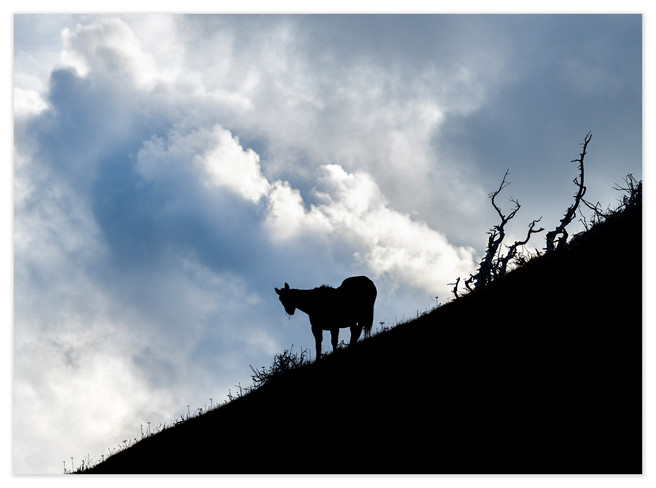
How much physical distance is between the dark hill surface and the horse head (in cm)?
410

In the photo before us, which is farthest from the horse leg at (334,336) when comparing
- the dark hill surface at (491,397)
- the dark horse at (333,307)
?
the dark hill surface at (491,397)

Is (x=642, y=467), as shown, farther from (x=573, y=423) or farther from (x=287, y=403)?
(x=287, y=403)

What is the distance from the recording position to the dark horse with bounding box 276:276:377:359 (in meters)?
16.0

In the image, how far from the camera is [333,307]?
1616 centimetres

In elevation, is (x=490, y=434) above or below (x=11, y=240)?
below

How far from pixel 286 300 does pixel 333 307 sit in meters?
Answer: 1.53

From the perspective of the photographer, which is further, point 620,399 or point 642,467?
point 620,399

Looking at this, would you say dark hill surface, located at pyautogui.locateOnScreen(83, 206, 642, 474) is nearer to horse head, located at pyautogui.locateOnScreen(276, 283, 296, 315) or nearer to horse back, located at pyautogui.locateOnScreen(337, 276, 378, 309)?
horse head, located at pyautogui.locateOnScreen(276, 283, 296, 315)

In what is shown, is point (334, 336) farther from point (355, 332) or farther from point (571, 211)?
point (571, 211)

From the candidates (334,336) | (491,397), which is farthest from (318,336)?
(491,397)

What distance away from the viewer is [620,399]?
19.7 feet
